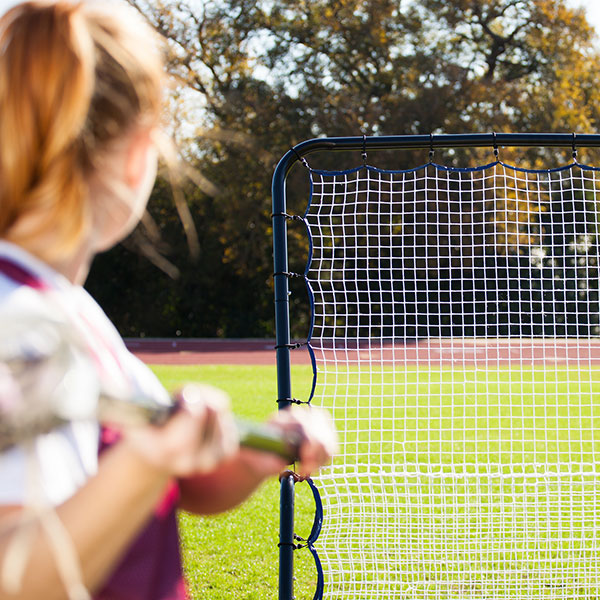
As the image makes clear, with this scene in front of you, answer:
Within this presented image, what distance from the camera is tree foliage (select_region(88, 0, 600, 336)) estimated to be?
20.8 metres

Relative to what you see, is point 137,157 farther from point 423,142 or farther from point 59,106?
point 423,142

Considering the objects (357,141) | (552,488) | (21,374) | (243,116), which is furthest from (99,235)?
(243,116)

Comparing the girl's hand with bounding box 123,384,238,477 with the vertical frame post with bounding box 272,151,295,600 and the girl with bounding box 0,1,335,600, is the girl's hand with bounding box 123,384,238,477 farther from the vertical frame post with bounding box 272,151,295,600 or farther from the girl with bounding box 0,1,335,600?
the vertical frame post with bounding box 272,151,295,600

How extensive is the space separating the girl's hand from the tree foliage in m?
19.3

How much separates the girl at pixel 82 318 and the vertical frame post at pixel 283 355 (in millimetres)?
1964

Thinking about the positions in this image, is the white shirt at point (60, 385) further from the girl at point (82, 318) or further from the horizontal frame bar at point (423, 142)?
the horizontal frame bar at point (423, 142)

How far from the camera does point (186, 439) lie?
2.50ft

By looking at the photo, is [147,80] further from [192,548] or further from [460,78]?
[460,78]

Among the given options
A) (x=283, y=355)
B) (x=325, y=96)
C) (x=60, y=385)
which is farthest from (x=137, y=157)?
(x=325, y=96)

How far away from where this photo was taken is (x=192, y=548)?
4266 millimetres

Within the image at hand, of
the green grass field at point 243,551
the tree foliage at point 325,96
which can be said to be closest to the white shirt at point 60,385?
the green grass field at point 243,551

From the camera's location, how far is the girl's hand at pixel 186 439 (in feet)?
2.50

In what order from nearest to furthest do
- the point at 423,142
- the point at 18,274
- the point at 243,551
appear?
the point at 18,274
the point at 423,142
the point at 243,551

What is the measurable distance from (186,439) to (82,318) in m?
0.27
